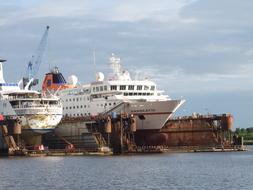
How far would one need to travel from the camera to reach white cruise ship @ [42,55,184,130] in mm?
104125

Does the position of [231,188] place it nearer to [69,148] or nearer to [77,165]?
[77,165]

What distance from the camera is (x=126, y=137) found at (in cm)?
10238

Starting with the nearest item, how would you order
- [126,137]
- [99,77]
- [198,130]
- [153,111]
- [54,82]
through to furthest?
[126,137], [153,111], [198,130], [99,77], [54,82]

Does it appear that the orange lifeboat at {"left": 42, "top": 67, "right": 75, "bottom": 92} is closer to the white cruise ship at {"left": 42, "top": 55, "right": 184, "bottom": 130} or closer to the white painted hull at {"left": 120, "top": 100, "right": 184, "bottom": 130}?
the white cruise ship at {"left": 42, "top": 55, "right": 184, "bottom": 130}

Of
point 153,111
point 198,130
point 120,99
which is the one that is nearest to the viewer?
point 153,111

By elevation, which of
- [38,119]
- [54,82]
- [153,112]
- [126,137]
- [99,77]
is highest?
[54,82]

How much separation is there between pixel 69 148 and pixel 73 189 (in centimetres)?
4209

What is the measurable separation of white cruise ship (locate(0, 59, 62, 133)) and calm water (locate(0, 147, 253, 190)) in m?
9.15

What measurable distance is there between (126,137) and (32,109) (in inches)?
534

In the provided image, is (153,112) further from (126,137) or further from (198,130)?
(198,130)

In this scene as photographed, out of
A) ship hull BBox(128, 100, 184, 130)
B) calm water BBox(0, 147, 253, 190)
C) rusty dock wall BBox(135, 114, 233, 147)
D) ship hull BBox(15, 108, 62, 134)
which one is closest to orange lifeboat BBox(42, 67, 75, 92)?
ship hull BBox(15, 108, 62, 134)

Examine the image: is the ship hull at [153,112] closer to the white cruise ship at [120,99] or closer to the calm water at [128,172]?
the white cruise ship at [120,99]

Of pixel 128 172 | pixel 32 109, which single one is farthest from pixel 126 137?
pixel 128 172

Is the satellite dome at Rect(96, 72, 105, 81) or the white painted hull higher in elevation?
the satellite dome at Rect(96, 72, 105, 81)
